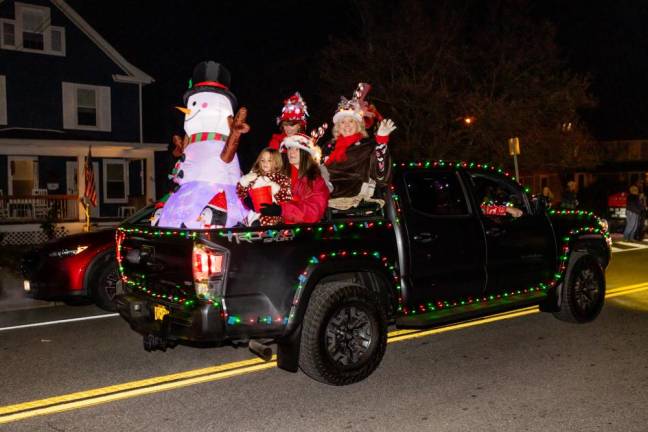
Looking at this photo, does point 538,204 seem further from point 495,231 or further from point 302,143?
point 302,143

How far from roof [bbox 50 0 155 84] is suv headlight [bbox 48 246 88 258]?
1705 cm

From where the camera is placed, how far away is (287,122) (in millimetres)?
6633

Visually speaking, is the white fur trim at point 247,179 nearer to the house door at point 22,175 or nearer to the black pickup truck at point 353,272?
the black pickup truck at point 353,272

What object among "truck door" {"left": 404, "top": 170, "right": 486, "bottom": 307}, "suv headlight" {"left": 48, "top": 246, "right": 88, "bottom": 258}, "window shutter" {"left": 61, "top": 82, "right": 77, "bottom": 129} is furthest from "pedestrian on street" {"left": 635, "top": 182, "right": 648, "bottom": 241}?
"window shutter" {"left": 61, "top": 82, "right": 77, "bottom": 129}

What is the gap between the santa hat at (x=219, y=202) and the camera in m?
5.53

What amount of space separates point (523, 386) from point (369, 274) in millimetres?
1508

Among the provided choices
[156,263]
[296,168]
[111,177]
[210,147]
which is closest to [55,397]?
[156,263]

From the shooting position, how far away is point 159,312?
4.96 metres

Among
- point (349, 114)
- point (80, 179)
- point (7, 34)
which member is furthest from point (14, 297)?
point (7, 34)

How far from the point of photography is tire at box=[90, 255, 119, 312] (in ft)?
26.0

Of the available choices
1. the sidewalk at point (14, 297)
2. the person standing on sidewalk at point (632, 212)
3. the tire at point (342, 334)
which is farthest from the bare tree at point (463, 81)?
the tire at point (342, 334)

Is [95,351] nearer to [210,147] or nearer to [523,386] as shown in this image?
[210,147]

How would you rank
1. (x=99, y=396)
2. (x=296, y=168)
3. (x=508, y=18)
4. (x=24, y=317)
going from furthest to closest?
1. (x=508, y=18)
2. (x=24, y=317)
3. (x=296, y=168)
4. (x=99, y=396)

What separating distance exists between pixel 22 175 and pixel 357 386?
66.7 feet
